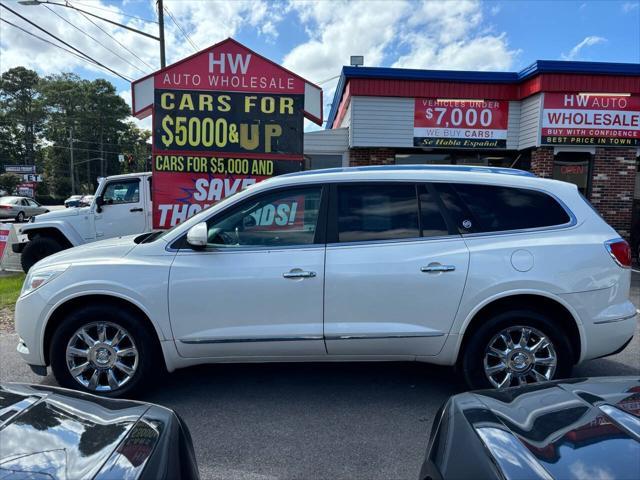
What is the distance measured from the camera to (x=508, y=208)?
12.0 ft

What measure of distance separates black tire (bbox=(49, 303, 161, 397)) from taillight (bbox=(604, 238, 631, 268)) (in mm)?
3640

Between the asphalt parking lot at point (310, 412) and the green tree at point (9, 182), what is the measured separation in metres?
61.7

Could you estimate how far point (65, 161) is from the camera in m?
73.7

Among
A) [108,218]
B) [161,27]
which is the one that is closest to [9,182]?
[161,27]

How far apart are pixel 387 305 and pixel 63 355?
8.46ft

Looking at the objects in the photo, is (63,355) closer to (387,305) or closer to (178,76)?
(387,305)

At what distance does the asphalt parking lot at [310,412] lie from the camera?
114 inches

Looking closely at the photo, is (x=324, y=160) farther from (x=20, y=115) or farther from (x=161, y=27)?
(x=20, y=115)

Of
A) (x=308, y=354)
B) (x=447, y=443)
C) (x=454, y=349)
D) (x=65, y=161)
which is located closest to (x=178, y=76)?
(x=308, y=354)

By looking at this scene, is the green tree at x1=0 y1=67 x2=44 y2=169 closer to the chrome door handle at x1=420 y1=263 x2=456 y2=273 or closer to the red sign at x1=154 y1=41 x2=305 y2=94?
the red sign at x1=154 y1=41 x2=305 y2=94

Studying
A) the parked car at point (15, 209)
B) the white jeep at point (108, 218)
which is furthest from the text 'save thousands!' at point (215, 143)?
the parked car at point (15, 209)

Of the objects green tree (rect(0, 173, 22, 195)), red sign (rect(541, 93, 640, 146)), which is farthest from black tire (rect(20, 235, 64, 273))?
green tree (rect(0, 173, 22, 195))

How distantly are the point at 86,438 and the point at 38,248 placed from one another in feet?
28.4

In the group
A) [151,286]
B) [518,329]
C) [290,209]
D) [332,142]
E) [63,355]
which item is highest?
[332,142]
